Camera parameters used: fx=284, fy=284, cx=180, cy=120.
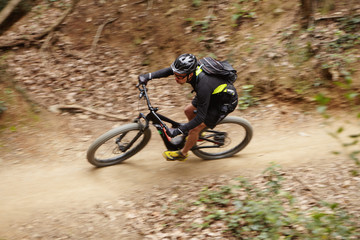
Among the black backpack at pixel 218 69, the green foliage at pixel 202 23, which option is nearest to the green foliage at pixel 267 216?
the black backpack at pixel 218 69

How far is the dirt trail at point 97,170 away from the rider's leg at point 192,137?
57 cm

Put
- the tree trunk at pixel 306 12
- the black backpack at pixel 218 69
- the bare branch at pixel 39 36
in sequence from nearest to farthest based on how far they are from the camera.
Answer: the black backpack at pixel 218 69
the tree trunk at pixel 306 12
the bare branch at pixel 39 36

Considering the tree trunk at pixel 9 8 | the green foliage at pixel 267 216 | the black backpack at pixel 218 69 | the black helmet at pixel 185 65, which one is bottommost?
the green foliage at pixel 267 216

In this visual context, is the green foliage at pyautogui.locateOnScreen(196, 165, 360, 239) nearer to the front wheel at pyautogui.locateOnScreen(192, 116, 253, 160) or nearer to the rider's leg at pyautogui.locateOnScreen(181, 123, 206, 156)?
the rider's leg at pyautogui.locateOnScreen(181, 123, 206, 156)

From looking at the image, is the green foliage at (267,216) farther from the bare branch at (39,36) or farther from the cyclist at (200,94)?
the bare branch at (39,36)

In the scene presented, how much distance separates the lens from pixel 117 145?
5109 mm

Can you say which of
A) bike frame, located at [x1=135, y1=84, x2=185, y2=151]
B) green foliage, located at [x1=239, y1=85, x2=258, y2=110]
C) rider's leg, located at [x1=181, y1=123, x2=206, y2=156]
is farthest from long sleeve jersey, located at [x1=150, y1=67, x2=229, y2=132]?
green foliage, located at [x1=239, y1=85, x2=258, y2=110]

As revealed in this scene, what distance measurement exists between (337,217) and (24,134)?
589cm

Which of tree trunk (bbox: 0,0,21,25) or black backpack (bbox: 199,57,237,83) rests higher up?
tree trunk (bbox: 0,0,21,25)

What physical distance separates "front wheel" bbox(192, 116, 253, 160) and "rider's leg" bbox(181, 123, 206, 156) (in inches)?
11.9

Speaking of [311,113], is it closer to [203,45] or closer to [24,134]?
[203,45]

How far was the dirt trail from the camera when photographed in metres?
4.72

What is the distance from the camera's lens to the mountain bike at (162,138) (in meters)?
4.80

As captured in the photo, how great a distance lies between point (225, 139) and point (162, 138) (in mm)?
1297
